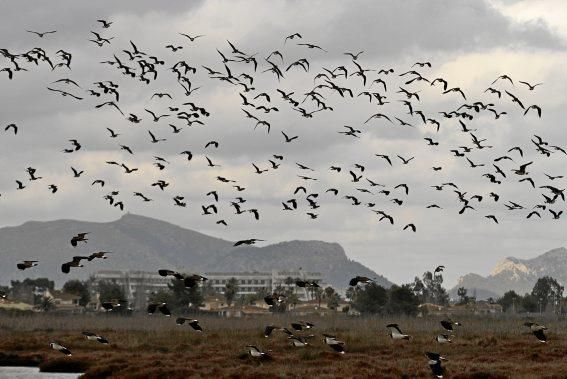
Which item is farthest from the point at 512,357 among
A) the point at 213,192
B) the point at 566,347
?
the point at 213,192

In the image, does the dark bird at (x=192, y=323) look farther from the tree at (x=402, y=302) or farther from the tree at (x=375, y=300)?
the tree at (x=375, y=300)

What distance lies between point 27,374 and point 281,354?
56.5ft

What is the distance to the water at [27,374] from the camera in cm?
6731

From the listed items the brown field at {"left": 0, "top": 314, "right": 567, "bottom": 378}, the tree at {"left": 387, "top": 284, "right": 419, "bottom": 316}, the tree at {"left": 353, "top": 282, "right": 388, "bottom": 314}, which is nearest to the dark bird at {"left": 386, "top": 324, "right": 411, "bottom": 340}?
the brown field at {"left": 0, "top": 314, "right": 567, "bottom": 378}

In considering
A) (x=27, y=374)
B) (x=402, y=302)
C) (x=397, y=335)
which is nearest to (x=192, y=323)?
(x=27, y=374)

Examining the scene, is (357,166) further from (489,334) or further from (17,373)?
(489,334)

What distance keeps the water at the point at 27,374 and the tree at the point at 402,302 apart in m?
106

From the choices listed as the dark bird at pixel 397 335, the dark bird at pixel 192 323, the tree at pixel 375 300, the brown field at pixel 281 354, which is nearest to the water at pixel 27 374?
the brown field at pixel 281 354

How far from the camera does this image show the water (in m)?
67.3

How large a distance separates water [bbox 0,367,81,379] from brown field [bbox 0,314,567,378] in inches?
53.1

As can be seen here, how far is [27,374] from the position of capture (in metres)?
69.5

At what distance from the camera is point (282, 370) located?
201 ft

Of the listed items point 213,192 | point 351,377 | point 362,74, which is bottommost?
point 351,377

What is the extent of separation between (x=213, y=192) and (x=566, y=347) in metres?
29.8
